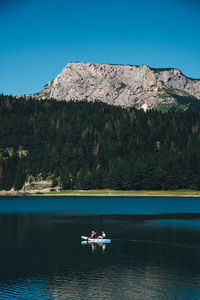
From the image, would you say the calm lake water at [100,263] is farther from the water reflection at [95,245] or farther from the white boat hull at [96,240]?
the white boat hull at [96,240]

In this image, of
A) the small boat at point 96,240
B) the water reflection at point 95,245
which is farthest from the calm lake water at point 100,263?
the small boat at point 96,240

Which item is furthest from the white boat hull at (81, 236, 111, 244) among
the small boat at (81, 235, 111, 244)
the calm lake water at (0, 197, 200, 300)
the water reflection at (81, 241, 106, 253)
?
the calm lake water at (0, 197, 200, 300)

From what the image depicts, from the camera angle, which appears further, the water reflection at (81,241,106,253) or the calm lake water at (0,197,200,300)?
the water reflection at (81,241,106,253)

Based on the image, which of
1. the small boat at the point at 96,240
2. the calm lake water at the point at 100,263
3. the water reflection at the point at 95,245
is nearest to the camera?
the calm lake water at the point at 100,263

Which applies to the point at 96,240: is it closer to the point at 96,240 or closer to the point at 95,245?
the point at 96,240

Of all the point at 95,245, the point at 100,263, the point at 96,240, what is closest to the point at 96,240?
the point at 96,240

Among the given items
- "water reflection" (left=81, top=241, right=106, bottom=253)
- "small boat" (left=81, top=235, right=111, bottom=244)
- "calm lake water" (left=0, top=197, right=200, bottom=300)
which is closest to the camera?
"calm lake water" (left=0, top=197, right=200, bottom=300)

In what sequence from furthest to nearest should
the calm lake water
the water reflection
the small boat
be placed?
the small boat < the water reflection < the calm lake water

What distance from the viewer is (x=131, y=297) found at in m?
51.5

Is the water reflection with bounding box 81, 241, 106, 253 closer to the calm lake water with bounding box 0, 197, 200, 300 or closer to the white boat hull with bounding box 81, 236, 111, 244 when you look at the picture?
the calm lake water with bounding box 0, 197, 200, 300

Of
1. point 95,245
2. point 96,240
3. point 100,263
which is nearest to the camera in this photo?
point 100,263

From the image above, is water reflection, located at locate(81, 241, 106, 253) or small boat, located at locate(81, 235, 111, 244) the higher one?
small boat, located at locate(81, 235, 111, 244)

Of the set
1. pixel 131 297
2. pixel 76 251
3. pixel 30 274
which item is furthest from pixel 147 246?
pixel 131 297

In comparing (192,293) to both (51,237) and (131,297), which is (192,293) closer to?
(131,297)
